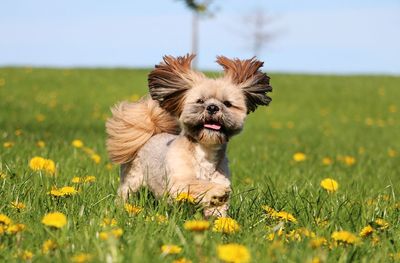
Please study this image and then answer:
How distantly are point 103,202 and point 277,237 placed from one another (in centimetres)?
139

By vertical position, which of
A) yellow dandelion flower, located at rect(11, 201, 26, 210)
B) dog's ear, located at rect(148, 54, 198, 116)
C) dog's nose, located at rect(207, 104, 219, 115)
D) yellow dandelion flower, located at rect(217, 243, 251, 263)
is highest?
dog's ear, located at rect(148, 54, 198, 116)

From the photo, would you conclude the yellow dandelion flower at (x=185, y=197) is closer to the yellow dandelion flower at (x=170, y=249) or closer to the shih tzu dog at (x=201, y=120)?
the shih tzu dog at (x=201, y=120)

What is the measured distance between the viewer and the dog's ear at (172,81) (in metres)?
4.31

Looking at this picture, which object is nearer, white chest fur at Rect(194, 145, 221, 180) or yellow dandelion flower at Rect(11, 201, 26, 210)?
yellow dandelion flower at Rect(11, 201, 26, 210)

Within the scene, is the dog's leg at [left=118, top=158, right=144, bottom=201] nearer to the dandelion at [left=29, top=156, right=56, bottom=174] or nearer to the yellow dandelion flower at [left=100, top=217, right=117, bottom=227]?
the dandelion at [left=29, top=156, right=56, bottom=174]

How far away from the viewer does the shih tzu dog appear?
4.02 metres

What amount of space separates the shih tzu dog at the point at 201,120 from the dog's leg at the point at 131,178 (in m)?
0.23

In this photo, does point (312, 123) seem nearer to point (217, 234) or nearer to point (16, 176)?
point (16, 176)

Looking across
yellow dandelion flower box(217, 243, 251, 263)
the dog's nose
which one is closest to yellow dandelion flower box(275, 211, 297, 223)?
the dog's nose

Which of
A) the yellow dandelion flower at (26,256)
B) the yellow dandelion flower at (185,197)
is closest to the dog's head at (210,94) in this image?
the yellow dandelion flower at (185,197)

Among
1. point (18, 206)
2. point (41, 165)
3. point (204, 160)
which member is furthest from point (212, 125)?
point (41, 165)

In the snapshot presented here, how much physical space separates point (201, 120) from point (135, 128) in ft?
4.43

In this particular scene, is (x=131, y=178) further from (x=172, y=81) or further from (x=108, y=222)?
(x=108, y=222)

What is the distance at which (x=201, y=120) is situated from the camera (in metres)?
A: 4.05
